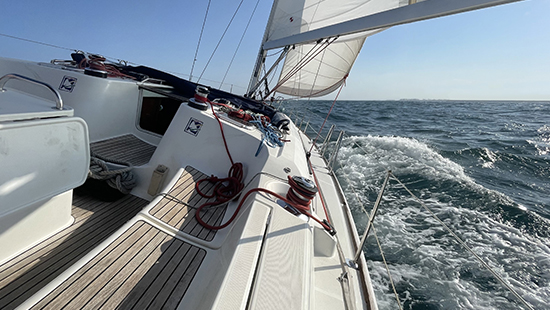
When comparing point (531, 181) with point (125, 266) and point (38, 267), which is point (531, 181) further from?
point (38, 267)

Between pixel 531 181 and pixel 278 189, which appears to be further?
pixel 531 181

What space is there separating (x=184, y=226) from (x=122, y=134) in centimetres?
256

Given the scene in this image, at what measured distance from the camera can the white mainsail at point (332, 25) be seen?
5.94ft

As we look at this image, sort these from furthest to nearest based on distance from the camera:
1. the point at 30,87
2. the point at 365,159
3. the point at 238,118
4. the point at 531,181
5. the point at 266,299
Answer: the point at 365,159, the point at 531,181, the point at 30,87, the point at 238,118, the point at 266,299

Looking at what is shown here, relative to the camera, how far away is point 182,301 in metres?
1.24

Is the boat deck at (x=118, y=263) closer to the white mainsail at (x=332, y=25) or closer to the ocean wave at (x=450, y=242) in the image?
the ocean wave at (x=450, y=242)

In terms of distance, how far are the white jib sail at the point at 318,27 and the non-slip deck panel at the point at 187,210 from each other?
235cm

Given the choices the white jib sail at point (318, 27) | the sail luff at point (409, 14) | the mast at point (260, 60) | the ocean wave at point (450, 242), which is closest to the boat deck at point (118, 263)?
the ocean wave at point (450, 242)

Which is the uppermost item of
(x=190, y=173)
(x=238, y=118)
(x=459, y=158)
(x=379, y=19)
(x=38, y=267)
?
(x=379, y=19)

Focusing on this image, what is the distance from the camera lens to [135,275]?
128cm

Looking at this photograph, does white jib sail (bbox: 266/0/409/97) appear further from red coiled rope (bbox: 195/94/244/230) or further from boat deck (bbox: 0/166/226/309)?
boat deck (bbox: 0/166/226/309)

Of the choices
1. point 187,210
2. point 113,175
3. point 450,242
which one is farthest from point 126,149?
point 450,242

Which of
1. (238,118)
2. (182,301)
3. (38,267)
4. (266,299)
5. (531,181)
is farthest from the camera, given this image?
Result: (531,181)

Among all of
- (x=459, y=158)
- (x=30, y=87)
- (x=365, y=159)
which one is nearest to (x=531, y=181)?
(x=459, y=158)
